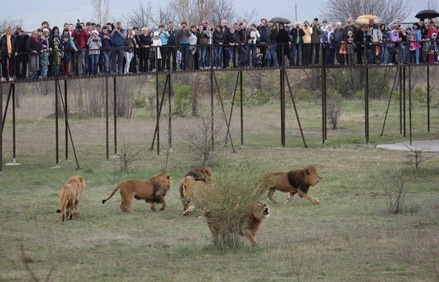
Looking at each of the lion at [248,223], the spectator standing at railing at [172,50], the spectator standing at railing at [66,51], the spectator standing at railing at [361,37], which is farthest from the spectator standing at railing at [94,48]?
the lion at [248,223]

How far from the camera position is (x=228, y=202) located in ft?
55.8

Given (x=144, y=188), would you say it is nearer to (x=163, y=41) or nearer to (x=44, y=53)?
(x=44, y=53)

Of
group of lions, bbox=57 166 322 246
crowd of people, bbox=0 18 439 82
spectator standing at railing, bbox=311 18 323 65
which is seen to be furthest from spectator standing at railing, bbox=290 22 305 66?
group of lions, bbox=57 166 322 246

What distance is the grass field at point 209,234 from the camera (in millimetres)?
15125

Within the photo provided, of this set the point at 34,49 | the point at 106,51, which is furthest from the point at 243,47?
the point at 34,49

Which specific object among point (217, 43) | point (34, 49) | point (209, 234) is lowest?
point (209, 234)

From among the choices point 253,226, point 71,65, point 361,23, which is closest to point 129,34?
point 71,65

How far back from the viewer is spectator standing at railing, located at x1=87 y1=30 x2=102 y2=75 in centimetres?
3079

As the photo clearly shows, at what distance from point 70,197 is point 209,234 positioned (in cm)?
310

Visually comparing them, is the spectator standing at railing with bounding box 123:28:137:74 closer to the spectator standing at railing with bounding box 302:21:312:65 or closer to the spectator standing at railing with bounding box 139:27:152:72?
the spectator standing at railing with bounding box 139:27:152:72

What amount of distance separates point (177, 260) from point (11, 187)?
11.2 m

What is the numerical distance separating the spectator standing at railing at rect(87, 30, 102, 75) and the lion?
46.6 feet

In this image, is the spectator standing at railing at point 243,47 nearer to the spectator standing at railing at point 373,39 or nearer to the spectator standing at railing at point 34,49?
the spectator standing at railing at point 373,39

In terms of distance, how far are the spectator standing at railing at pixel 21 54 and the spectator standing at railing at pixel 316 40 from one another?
31.8 feet
